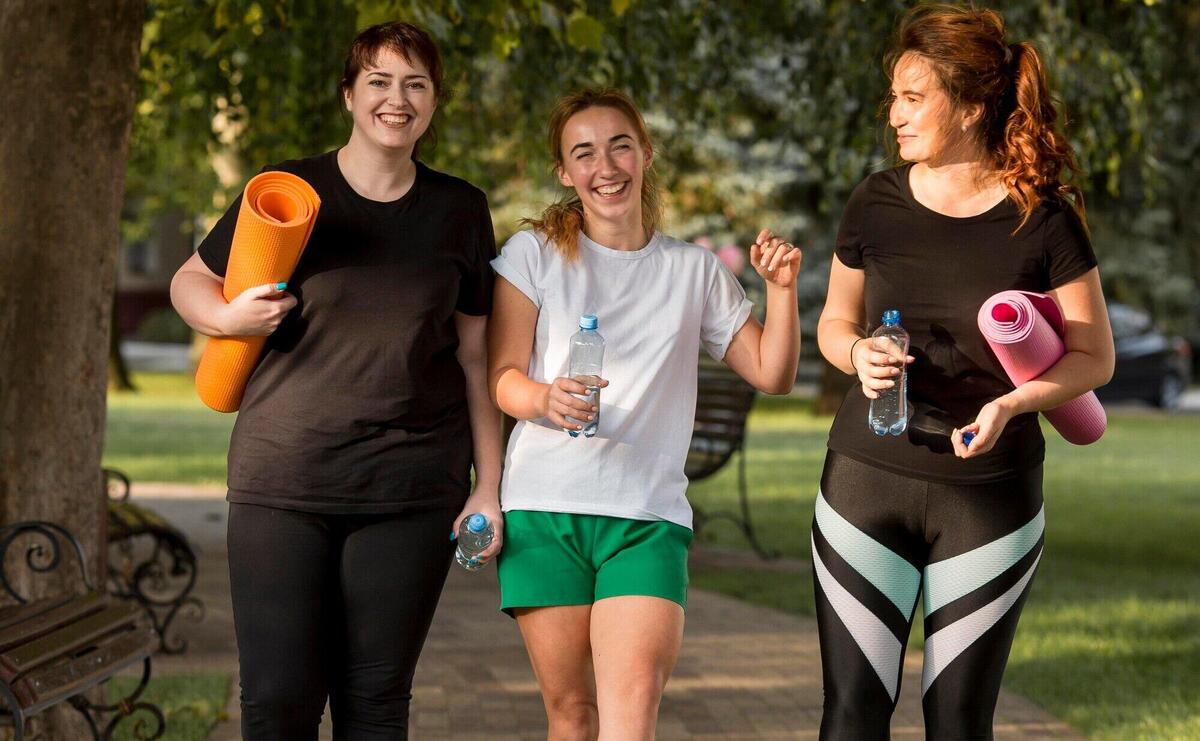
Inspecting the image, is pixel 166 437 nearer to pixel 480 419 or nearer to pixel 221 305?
pixel 480 419

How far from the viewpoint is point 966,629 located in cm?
347

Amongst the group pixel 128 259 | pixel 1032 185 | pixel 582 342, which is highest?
pixel 1032 185

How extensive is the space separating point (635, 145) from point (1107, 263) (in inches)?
1039

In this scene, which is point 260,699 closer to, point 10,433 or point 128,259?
point 10,433

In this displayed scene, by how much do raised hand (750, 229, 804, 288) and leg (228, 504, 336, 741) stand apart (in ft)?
3.48

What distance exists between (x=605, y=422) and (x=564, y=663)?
512 millimetres

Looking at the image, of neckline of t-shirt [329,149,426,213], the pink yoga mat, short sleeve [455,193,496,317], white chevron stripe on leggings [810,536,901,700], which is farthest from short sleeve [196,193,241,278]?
the pink yoga mat

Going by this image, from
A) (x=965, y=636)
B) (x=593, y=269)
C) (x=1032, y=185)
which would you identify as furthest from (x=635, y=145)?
(x=965, y=636)

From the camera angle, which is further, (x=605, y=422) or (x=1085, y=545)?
(x=1085, y=545)

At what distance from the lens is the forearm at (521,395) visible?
11.3ft

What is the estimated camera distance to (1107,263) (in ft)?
93.7

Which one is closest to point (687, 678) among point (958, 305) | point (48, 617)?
point (48, 617)

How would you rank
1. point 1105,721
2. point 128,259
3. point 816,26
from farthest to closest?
1. point 128,259
2. point 816,26
3. point 1105,721

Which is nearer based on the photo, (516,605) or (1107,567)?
(516,605)
